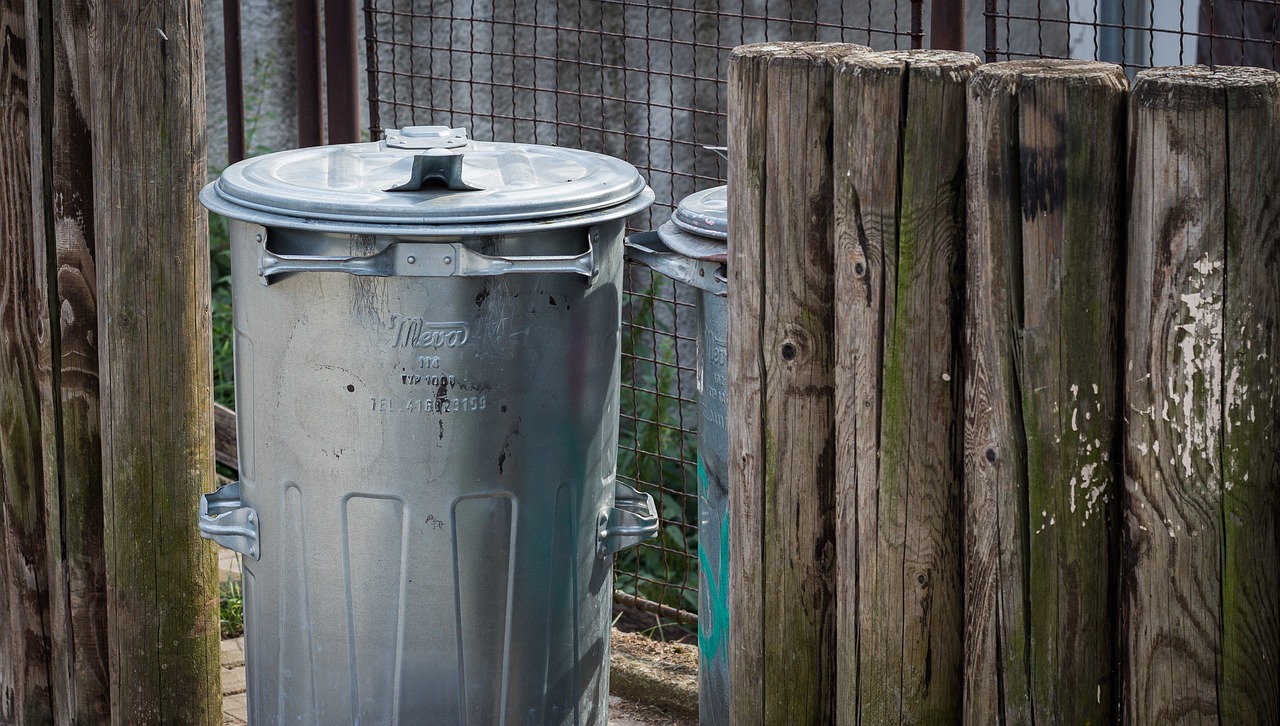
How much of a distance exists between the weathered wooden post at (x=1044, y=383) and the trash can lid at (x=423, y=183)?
874mm

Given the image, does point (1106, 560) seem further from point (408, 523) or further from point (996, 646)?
point (408, 523)

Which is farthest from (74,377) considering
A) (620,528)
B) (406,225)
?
(620,528)

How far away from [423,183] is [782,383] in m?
0.81

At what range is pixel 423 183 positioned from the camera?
2.50 metres

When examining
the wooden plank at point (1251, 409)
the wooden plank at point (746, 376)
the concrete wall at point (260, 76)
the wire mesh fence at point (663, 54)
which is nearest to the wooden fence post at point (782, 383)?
the wooden plank at point (746, 376)

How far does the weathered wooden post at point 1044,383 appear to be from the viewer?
1818mm

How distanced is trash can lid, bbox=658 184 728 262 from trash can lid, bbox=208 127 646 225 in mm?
101

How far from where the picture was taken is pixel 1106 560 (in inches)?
75.1

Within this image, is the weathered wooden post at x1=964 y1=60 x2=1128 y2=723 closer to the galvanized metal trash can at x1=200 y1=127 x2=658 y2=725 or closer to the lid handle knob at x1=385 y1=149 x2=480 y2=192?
the galvanized metal trash can at x1=200 y1=127 x2=658 y2=725

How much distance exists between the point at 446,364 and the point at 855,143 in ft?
2.90

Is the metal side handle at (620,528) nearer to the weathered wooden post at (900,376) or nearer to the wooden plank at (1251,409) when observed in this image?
the weathered wooden post at (900,376)

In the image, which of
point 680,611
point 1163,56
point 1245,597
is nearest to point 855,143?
point 1245,597

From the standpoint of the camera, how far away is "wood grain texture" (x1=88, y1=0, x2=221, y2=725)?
284 centimetres

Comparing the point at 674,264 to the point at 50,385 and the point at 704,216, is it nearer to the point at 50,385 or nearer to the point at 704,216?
the point at 704,216
